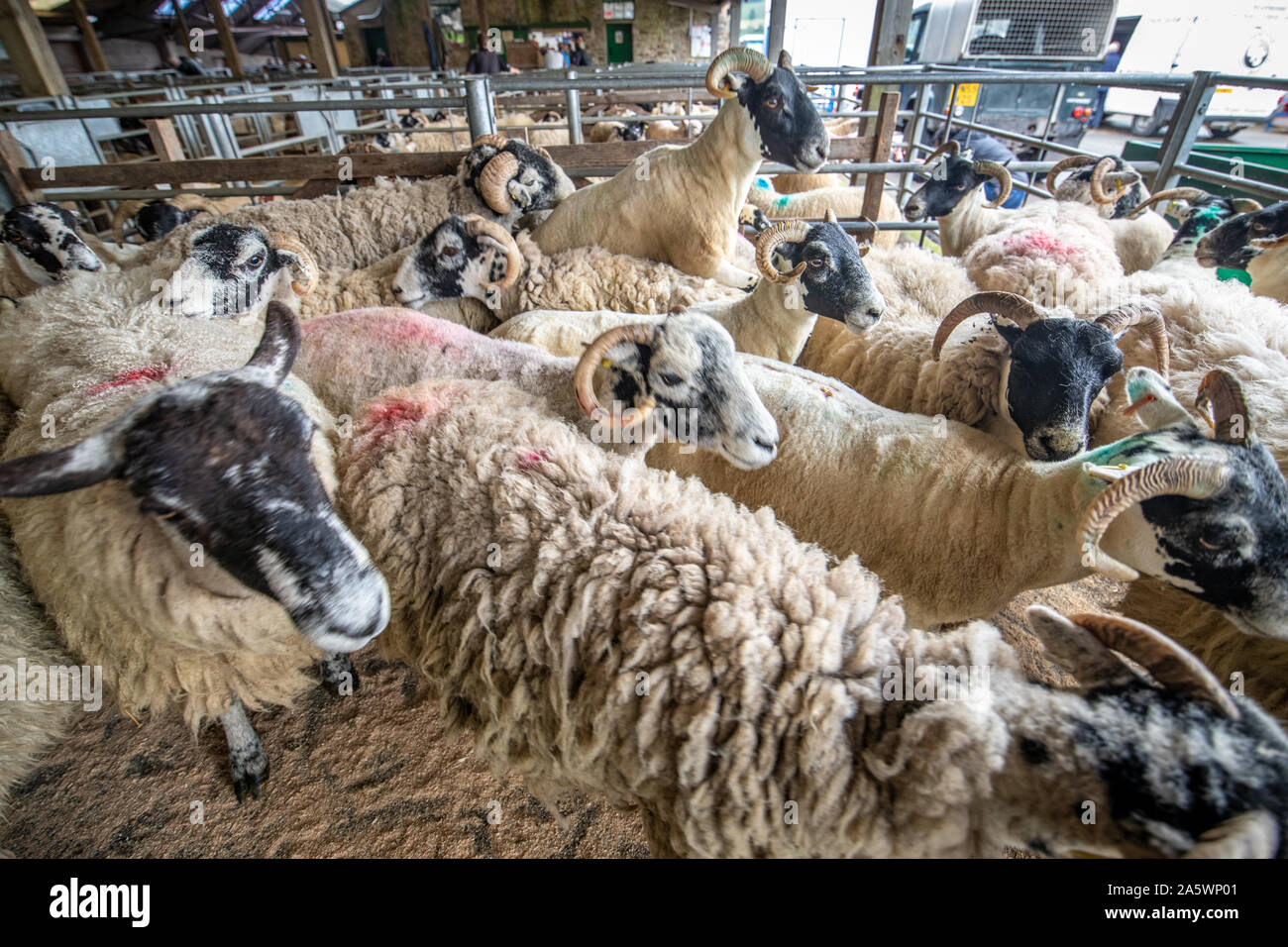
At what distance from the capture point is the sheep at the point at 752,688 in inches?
35.4

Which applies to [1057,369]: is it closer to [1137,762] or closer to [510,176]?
[1137,762]

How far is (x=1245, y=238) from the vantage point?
311cm

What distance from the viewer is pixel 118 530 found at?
1475 mm

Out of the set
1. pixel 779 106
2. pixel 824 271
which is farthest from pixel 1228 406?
pixel 779 106

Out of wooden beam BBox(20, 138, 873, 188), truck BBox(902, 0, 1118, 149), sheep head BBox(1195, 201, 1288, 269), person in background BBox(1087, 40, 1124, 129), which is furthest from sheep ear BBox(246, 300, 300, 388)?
person in background BBox(1087, 40, 1124, 129)

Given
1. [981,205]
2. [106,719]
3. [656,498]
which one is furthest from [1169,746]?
[981,205]

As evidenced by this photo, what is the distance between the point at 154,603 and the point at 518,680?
3.50 feet

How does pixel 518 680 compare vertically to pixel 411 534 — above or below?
below

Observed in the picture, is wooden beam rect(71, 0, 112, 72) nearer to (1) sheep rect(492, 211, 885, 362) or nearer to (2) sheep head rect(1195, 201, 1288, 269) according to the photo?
(1) sheep rect(492, 211, 885, 362)

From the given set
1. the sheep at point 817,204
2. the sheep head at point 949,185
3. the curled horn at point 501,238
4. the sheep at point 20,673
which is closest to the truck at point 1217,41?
the sheep at point 817,204

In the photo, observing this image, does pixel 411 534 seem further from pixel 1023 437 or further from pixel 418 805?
pixel 1023 437

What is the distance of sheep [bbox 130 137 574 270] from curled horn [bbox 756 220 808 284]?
208 centimetres

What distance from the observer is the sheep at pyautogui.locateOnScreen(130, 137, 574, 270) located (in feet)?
12.4

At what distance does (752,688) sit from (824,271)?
2.15 m
